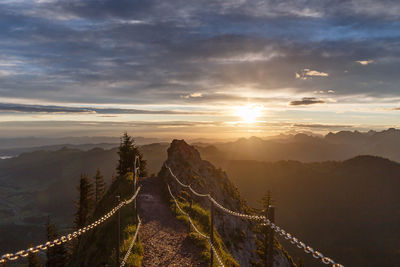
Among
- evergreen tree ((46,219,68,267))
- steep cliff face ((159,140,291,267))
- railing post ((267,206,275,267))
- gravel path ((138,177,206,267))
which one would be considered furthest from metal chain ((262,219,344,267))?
evergreen tree ((46,219,68,267))

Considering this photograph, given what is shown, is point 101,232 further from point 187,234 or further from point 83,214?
point 83,214

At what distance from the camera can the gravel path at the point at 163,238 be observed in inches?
614

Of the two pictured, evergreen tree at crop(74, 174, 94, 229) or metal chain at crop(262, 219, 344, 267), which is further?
evergreen tree at crop(74, 174, 94, 229)

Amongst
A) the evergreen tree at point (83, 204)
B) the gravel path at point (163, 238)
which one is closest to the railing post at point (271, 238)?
the gravel path at point (163, 238)

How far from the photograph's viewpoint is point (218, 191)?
4603 cm

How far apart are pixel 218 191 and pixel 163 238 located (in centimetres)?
2785

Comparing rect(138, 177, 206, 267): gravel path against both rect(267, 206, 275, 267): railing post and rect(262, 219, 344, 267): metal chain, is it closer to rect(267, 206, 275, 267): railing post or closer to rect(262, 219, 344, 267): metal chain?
rect(267, 206, 275, 267): railing post

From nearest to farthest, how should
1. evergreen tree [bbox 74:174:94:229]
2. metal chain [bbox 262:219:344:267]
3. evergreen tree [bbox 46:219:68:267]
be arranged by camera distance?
metal chain [bbox 262:219:344:267]
evergreen tree [bbox 46:219:68:267]
evergreen tree [bbox 74:174:94:229]

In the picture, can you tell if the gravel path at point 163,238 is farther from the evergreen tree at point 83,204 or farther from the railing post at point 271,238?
the evergreen tree at point 83,204

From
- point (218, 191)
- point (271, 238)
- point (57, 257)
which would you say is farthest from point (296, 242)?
point (57, 257)

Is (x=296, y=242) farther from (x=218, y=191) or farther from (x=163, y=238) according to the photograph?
(x=218, y=191)

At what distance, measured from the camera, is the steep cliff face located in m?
33.0

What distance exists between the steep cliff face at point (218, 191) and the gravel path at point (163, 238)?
21.2 ft

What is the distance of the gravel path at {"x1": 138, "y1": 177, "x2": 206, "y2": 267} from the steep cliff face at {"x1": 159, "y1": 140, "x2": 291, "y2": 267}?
646cm
